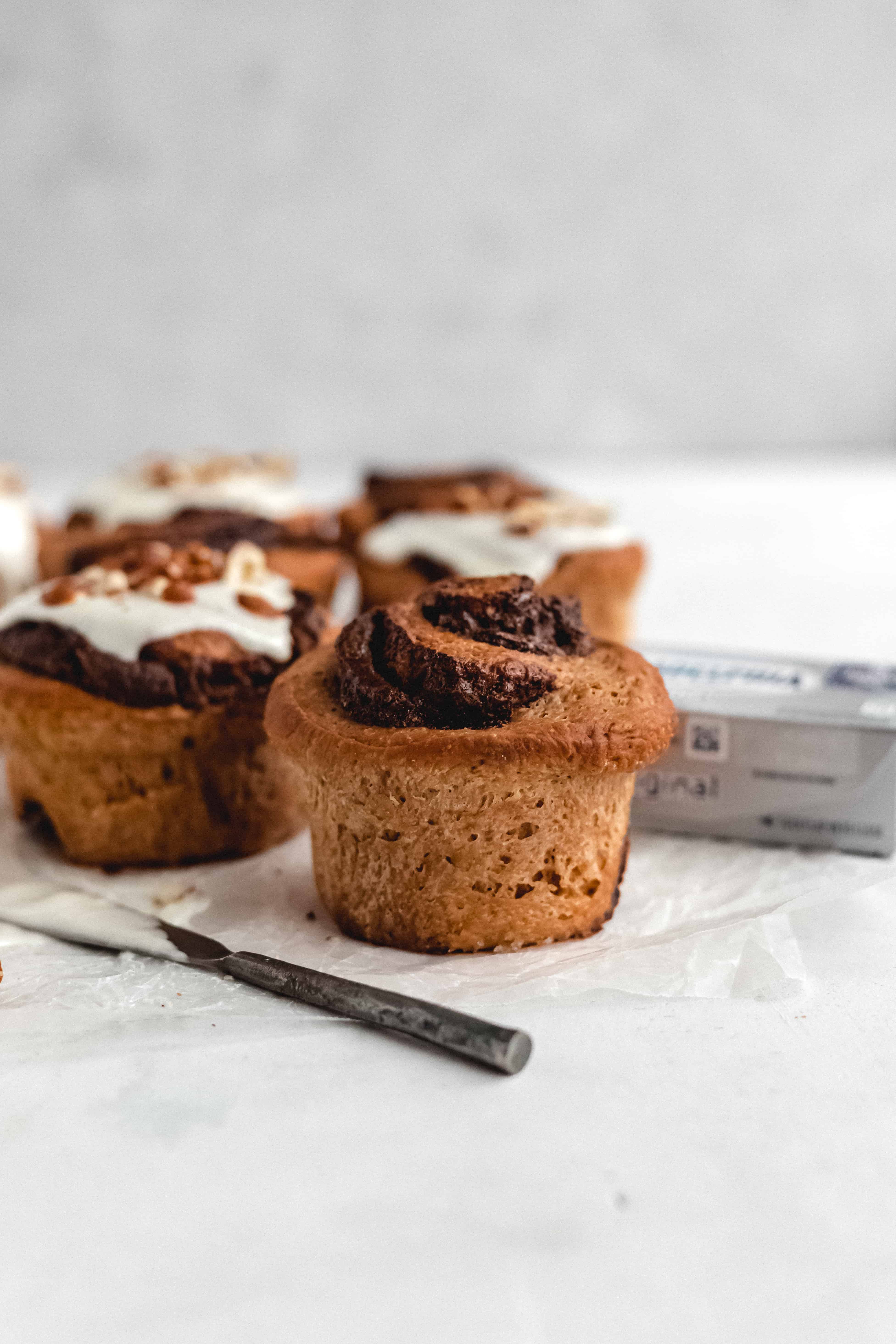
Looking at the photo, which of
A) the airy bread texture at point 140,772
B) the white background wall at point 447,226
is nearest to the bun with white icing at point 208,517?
the airy bread texture at point 140,772

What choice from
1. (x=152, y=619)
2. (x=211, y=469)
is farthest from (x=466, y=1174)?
(x=211, y=469)

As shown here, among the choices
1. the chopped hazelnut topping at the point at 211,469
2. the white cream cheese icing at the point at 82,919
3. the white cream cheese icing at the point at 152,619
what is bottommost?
the white cream cheese icing at the point at 82,919

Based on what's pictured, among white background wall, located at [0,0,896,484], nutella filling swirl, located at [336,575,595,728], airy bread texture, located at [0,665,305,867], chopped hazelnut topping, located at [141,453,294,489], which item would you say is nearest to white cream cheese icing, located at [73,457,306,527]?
chopped hazelnut topping, located at [141,453,294,489]

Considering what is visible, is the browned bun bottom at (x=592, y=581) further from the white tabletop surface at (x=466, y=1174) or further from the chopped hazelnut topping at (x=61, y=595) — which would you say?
the white tabletop surface at (x=466, y=1174)

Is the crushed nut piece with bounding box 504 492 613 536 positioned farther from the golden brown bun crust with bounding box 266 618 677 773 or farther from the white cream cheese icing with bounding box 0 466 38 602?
the white cream cheese icing with bounding box 0 466 38 602

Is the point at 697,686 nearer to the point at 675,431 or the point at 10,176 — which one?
the point at 675,431

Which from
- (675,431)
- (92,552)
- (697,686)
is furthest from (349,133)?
(697,686)

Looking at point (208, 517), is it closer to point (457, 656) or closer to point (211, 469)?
point (211, 469)
